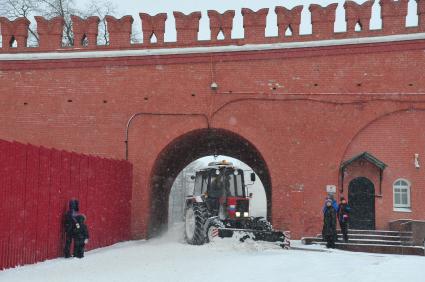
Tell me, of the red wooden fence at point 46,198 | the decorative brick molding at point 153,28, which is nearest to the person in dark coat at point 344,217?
the red wooden fence at point 46,198

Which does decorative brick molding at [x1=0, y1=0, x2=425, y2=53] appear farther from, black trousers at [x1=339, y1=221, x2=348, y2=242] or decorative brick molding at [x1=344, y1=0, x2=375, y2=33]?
black trousers at [x1=339, y1=221, x2=348, y2=242]

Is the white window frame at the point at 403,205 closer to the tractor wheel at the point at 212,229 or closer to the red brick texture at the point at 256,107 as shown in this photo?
the red brick texture at the point at 256,107

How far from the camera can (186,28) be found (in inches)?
632

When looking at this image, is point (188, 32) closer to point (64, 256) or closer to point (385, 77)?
point (385, 77)

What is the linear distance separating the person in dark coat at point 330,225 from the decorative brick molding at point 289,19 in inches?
202

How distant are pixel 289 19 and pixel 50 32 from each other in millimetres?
7167

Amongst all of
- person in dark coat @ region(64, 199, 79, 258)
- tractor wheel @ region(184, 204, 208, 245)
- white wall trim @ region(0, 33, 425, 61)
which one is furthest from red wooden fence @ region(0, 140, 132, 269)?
white wall trim @ region(0, 33, 425, 61)

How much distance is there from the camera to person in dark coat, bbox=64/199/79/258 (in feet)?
35.5

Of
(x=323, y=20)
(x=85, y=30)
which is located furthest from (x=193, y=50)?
(x=323, y=20)

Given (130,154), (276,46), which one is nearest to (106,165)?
(130,154)

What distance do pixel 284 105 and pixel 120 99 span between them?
4.81m

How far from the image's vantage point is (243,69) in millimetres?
15789

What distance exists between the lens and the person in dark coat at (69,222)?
10.8 meters

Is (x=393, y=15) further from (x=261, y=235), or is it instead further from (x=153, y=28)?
(x=261, y=235)
